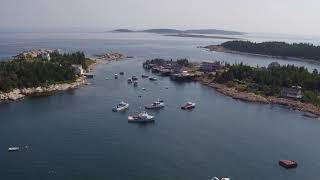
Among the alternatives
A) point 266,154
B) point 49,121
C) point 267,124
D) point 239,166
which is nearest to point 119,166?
point 239,166

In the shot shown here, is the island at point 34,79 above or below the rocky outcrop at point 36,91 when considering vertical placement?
above

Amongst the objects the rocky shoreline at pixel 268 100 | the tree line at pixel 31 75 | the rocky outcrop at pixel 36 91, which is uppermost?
the tree line at pixel 31 75

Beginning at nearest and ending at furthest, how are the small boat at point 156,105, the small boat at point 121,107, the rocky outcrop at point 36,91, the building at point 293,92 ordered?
1. the small boat at point 121,107
2. the small boat at point 156,105
3. the rocky outcrop at point 36,91
4. the building at point 293,92

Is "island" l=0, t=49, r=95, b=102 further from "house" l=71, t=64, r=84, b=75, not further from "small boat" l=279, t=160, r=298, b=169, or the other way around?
"small boat" l=279, t=160, r=298, b=169

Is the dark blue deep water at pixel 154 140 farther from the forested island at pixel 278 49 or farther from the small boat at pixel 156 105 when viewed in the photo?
the forested island at pixel 278 49

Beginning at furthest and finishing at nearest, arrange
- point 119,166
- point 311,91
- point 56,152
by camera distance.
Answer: point 311,91 < point 56,152 < point 119,166

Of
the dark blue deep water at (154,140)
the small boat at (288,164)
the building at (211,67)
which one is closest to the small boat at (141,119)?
the dark blue deep water at (154,140)

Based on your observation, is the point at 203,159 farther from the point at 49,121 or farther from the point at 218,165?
the point at 49,121
